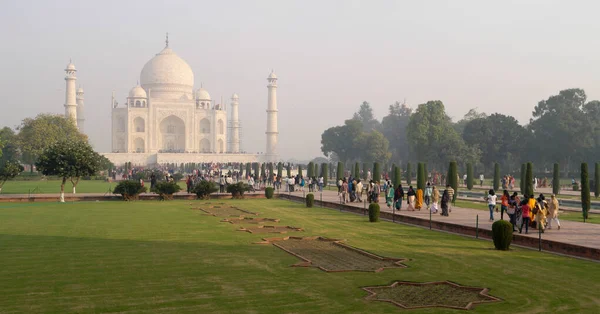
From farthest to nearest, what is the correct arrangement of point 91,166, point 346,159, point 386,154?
1. point 346,159
2. point 386,154
3. point 91,166

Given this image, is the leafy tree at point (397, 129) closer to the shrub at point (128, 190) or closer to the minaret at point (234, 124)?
the minaret at point (234, 124)

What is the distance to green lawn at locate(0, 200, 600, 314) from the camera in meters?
7.03

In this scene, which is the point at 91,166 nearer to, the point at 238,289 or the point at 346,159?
the point at 238,289

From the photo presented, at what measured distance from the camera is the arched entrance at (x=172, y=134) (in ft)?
252

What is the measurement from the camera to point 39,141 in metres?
47.2

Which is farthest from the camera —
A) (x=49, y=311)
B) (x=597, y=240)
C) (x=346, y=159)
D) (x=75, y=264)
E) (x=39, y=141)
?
(x=346, y=159)

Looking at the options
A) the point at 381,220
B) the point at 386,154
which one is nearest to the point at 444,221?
the point at 381,220

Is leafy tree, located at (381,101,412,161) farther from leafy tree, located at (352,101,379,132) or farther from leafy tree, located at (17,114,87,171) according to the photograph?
leafy tree, located at (17,114,87,171)

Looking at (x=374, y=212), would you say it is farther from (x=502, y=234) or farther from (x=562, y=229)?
(x=502, y=234)

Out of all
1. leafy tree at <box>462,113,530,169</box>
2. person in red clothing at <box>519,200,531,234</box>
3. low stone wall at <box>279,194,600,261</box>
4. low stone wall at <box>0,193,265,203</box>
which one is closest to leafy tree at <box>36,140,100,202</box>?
low stone wall at <box>0,193,265,203</box>

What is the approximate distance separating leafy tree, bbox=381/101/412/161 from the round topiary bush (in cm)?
6803

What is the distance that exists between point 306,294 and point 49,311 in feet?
9.30

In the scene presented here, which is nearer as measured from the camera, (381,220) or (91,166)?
(381,220)

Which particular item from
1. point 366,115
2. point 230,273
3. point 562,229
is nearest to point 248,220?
point 562,229
